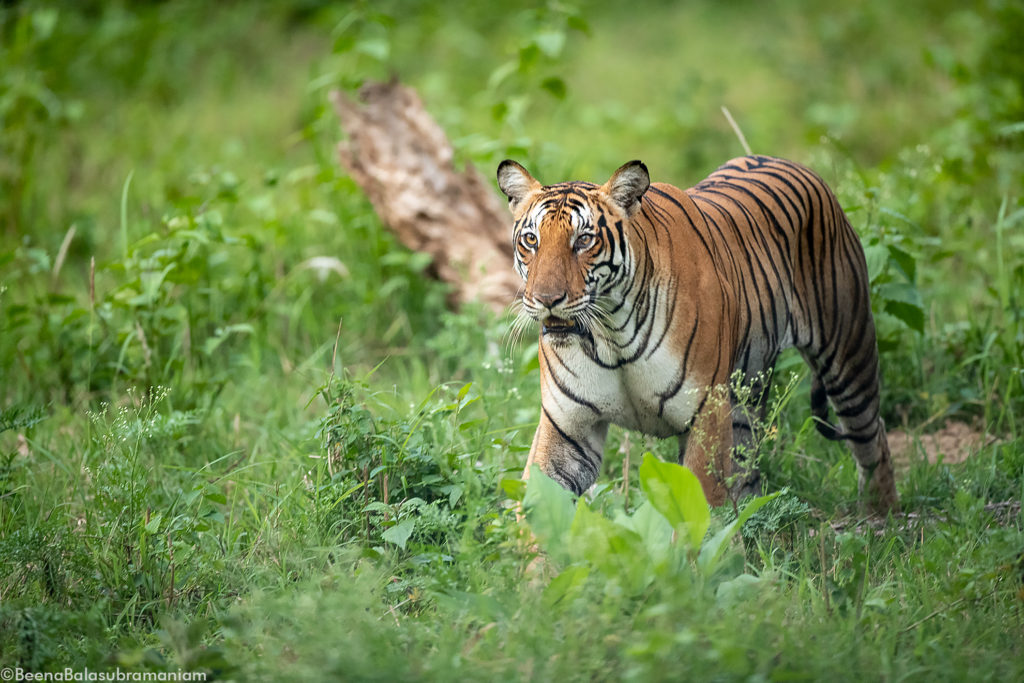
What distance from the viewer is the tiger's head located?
304cm

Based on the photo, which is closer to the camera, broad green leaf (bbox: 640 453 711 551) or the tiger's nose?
broad green leaf (bbox: 640 453 711 551)

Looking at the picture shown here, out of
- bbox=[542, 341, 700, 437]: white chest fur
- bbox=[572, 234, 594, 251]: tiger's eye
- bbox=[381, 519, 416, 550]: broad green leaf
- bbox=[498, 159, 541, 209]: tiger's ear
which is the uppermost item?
bbox=[498, 159, 541, 209]: tiger's ear

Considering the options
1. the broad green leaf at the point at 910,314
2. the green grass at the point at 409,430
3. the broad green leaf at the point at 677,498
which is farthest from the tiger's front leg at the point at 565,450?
the broad green leaf at the point at 910,314

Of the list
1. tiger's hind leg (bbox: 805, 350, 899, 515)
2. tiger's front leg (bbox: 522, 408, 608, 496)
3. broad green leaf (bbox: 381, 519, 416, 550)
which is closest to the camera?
broad green leaf (bbox: 381, 519, 416, 550)

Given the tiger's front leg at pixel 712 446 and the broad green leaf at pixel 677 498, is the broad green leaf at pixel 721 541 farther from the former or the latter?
the tiger's front leg at pixel 712 446

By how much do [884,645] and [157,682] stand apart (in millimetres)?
2004

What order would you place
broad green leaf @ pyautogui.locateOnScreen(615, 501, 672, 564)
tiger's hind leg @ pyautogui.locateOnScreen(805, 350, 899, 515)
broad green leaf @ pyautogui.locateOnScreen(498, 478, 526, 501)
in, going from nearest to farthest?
broad green leaf @ pyautogui.locateOnScreen(615, 501, 672, 564)
broad green leaf @ pyautogui.locateOnScreen(498, 478, 526, 501)
tiger's hind leg @ pyautogui.locateOnScreen(805, 350, 899, 515)

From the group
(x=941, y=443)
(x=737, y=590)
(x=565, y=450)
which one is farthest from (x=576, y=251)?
(x=941, y=443)

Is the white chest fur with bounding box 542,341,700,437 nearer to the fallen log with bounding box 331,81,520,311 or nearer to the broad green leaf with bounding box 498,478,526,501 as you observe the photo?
the broad green leaf with bounding box 498,478,526,501

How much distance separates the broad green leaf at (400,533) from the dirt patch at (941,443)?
7.94 feet

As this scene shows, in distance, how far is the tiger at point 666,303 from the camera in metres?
3.15

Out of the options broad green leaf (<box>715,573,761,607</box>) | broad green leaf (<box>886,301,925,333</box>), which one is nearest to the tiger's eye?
broad green leaf (<box>715,573,761,607</box>)

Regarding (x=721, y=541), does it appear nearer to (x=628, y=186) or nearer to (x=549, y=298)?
(x=549, y=298)

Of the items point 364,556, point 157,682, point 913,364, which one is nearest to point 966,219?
point 913,364
